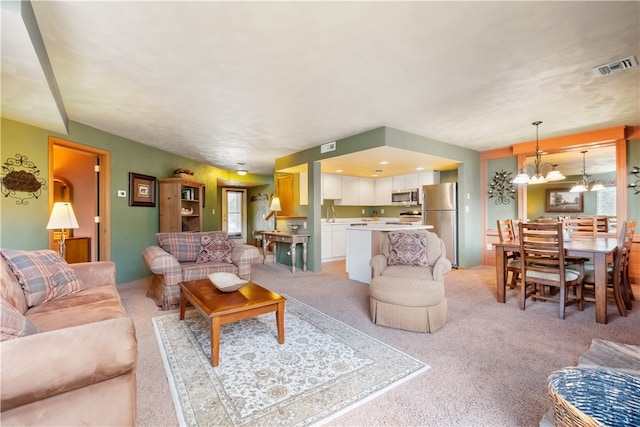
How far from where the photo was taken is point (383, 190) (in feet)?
24.3

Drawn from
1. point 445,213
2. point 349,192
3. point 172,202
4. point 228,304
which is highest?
point 349,192

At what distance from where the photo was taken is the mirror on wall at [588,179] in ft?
18.9

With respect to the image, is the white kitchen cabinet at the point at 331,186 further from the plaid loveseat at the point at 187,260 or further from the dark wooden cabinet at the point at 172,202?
the plaid loveseat at the point at 187,260

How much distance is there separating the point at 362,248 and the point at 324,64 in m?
2.89

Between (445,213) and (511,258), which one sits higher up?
(445,213)

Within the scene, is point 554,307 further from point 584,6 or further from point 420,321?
point 584,6

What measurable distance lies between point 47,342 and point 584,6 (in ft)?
10.8

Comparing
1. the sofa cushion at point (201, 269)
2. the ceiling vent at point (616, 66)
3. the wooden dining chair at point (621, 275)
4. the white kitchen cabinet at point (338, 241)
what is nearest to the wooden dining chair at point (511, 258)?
the wooden dining chair at point (621, 275)

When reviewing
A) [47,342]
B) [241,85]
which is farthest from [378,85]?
[47,342]

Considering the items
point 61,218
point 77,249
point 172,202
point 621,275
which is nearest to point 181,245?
point 61,218

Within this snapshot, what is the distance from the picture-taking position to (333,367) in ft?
6.50

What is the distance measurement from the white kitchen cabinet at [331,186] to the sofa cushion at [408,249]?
3591mm

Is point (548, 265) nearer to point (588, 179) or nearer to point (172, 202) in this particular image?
point (172, 202)

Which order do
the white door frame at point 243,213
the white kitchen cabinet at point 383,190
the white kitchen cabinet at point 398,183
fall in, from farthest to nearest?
the white door frame at point 243,213
the white kitchen cabinet at point 383,190
the white kitchen cabinet at point 398,183
